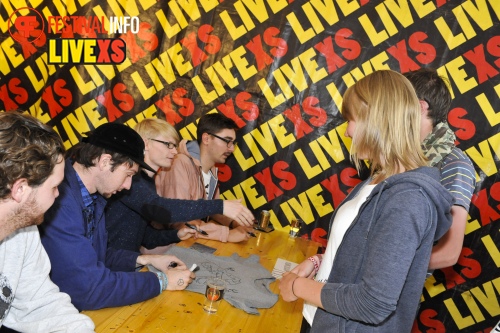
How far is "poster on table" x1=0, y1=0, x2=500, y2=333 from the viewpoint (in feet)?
11.7

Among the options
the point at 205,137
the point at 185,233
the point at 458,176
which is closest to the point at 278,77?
the point at 205,137

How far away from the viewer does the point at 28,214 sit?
1416 millimetres

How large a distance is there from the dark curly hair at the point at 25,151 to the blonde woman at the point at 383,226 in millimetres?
840

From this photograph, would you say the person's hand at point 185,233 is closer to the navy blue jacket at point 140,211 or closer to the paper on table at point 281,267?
the navy blue jacket at point 140,211

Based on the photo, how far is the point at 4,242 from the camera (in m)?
1.56

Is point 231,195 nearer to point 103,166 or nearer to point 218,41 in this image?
point 218,41

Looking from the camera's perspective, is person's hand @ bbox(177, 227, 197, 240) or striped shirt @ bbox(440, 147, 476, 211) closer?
striped shirt @ bbox(440, 147, 476, 211)

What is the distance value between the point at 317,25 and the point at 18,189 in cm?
294

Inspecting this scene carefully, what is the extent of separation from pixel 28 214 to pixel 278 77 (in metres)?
2.78

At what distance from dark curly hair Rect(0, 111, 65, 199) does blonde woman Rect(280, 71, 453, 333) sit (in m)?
0.84

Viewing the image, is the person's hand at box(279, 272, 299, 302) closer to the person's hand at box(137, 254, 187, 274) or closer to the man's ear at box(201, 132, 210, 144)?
the person's hand at box(137, 254, 187, 274)

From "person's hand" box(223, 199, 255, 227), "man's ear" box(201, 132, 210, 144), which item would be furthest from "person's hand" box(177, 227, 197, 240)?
"man's ear" box(201, 132, 210, 144)

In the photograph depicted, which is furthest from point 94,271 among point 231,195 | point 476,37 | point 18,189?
point 476,37

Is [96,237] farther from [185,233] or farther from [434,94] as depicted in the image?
[434,94]
